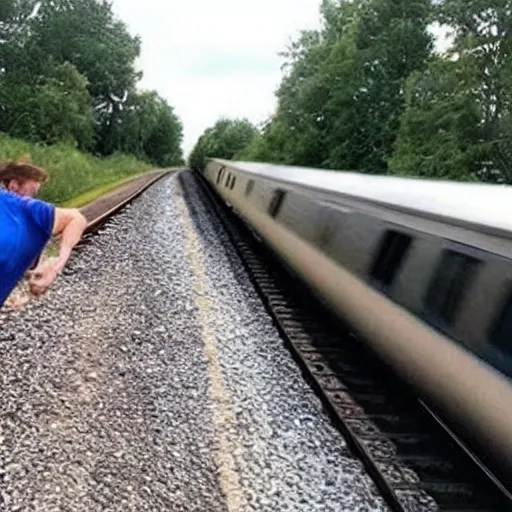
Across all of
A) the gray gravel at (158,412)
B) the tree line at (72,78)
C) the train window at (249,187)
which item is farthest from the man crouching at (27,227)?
the tree line at (72,78)

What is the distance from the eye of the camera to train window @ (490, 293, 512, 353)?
4.35m

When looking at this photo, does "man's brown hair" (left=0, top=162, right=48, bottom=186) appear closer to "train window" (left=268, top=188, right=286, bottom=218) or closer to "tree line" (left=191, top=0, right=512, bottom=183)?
"train window" (left=268, top=188, right=286, bottom=218)

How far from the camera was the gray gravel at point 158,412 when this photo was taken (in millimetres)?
4918

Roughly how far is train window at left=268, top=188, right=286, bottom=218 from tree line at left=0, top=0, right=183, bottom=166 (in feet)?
155

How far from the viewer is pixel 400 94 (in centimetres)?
4525

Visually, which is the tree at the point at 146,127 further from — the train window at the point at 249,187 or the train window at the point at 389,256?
the train window at the point at 389,256

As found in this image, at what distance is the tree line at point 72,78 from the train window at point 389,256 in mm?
53687

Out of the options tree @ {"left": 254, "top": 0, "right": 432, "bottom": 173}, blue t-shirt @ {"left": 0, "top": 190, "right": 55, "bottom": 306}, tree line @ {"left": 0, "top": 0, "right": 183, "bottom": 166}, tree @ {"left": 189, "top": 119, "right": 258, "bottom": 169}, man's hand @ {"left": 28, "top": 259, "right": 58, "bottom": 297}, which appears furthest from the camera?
tree @ {"left": 189, "top": 119, "right": 258, "bottom": 169}

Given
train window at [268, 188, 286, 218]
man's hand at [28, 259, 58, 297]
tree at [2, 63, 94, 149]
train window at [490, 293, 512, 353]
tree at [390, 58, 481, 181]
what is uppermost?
tree at [390, 58, 481, 181]

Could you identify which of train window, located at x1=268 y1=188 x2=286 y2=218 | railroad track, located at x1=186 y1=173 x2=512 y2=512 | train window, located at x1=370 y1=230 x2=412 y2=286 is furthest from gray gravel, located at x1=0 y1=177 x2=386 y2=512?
train window, located at x1=268 y1=188 x2=286 y2=218

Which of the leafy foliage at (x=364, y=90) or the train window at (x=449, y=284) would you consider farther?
the leafy foliage at (x=364, y=90)

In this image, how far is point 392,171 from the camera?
36.2 m

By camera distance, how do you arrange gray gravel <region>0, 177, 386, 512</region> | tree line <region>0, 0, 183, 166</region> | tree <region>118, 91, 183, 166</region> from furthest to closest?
tree <region>118, 91, 183, 166</region>, tree line <region>0, 0, 183, 166</region>, gray gravel <region>0, 177, 386, 512</region>

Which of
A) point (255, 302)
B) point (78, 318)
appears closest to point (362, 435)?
point (78, 318)
